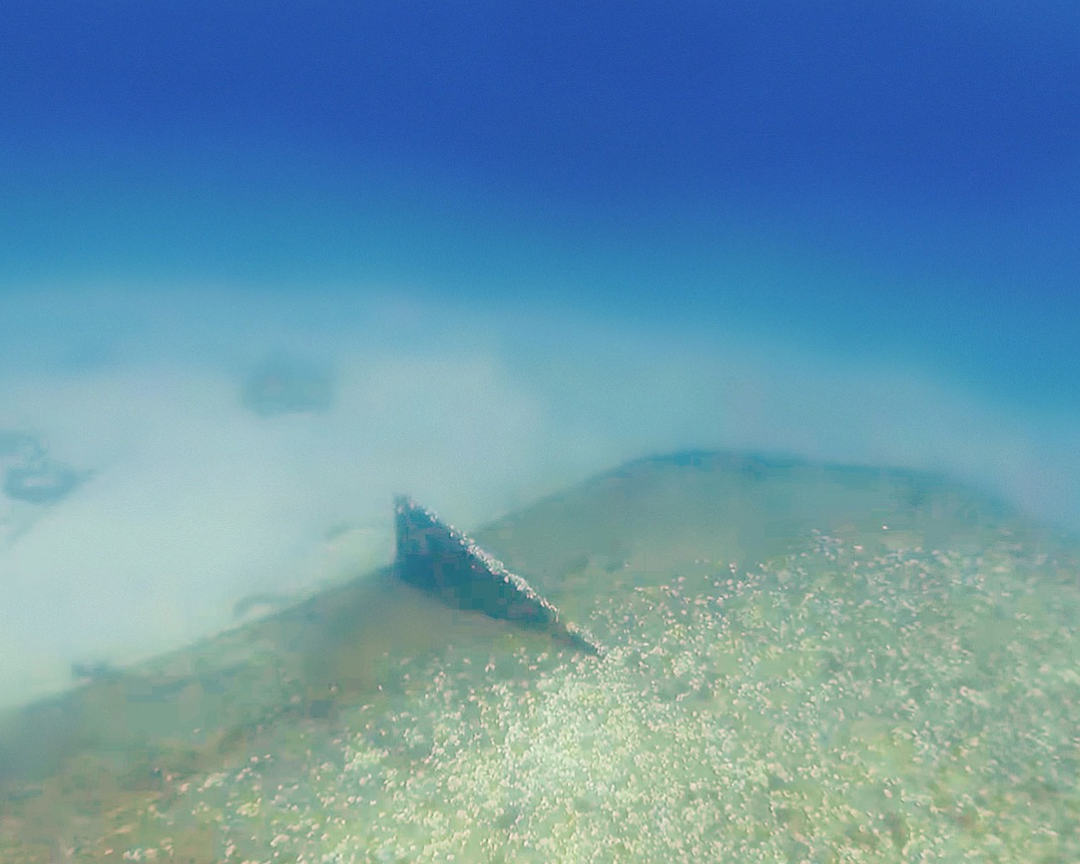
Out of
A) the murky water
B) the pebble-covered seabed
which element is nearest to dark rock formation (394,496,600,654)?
the murky water

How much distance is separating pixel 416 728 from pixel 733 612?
8.77 metres

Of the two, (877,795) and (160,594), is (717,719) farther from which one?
(160,594)

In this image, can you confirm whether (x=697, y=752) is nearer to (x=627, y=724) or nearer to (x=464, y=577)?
(x=627, y=724)

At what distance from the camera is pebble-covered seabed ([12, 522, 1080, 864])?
11570 mm

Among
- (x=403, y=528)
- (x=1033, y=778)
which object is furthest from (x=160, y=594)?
(x=1033, y=778)

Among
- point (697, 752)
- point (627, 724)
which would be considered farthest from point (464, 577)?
point (697, 752)

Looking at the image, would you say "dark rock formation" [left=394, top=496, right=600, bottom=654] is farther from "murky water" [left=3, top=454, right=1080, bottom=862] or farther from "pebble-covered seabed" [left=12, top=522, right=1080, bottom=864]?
"pebble-covered seabed" [left=12, top=522, right=1080, bottom=864]

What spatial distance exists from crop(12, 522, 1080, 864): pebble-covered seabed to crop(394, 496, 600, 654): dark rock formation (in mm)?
702

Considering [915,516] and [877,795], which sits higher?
[915,516]

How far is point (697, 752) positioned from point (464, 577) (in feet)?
23.2

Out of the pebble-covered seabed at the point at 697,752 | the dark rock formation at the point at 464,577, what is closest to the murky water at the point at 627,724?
the pebble-covered seabed at the point at 697,752

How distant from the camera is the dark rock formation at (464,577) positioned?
15883 millimetres

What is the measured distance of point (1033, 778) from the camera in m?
12.9

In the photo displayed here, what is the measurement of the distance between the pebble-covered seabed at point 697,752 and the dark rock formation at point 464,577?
0.70 meters
